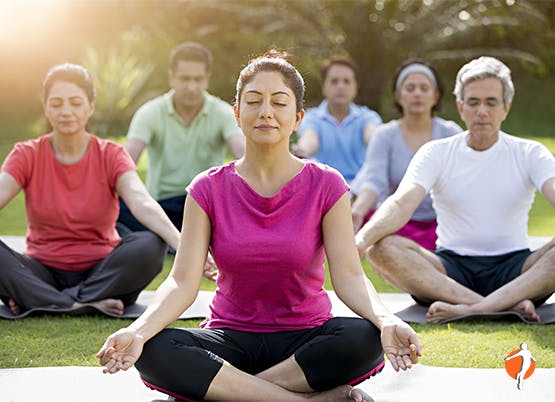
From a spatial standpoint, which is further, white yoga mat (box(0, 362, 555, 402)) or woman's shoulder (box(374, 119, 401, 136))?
woman's shoulder (box(374, 119, 401, 136))

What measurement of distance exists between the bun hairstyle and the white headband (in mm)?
2923

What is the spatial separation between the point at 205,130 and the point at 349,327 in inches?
143

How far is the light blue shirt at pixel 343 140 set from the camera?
22.4 feet

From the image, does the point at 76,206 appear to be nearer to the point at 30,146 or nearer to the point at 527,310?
the point at 30,146

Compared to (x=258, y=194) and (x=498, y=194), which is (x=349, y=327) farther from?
(x=498, y=194)

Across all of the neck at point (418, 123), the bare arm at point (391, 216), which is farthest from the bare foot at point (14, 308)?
the neck at point (418, 123)

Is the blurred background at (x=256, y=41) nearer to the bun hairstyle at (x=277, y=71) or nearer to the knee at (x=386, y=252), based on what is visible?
the knee at (x=386, y=252)

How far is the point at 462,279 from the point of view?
4.21 m

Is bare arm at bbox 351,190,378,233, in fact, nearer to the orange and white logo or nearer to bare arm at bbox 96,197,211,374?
bare arm at bbox 96,197,211,374

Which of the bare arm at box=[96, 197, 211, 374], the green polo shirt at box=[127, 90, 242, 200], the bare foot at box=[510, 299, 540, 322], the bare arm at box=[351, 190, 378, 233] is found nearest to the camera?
the bare arm at box=[96, 197, 211, 374]

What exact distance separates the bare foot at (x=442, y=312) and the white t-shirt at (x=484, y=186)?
1.24 feet

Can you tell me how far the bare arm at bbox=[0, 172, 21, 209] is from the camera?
4164mm

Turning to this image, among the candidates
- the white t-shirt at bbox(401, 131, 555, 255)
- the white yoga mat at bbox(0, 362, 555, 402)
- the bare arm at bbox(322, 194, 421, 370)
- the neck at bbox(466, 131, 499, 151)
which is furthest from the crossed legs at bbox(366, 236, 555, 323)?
the bare arm at bbox(322, 194, 421, 370)

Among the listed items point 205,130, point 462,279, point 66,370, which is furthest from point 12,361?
point 205,130
